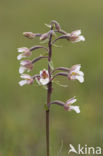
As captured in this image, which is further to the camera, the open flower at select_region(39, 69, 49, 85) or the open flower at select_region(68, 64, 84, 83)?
the open flower at select_region(68, 64, 84, 83)

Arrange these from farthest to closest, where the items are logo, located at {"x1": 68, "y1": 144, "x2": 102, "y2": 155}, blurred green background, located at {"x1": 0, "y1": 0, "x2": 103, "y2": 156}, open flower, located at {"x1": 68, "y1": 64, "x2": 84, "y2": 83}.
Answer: blurred green background, located at {"x1": 0, "y1": 0, "x2": 103, "y2": 156} → logo, located at {"x1": 68, "y1": 144, "x2": 102, "y2": 155} → open flower, located at {"x1": 68, "y1": 64, "x2": 84, "y2": 83}

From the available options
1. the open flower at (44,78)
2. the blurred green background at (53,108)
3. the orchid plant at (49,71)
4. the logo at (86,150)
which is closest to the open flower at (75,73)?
the orchid plant at (49,71)

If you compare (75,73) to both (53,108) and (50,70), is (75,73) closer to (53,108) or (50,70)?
(50,70)

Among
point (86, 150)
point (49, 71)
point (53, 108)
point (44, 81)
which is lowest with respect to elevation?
point (86, 150)

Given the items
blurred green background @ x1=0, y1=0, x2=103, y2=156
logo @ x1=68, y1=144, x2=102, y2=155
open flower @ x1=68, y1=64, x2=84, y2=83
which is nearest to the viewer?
open flower @ x1=68, y1=64, x2=84, y2=83

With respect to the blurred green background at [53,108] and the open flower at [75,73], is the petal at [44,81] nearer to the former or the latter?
the open flower at [75,73]

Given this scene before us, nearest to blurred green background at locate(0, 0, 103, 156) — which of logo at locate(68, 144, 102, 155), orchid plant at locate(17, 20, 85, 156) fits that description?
logo at locate(68, 144, 102, 155)

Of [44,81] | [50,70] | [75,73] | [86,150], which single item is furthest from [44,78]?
[86,150]

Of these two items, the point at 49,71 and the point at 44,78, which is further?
the point at 49,71

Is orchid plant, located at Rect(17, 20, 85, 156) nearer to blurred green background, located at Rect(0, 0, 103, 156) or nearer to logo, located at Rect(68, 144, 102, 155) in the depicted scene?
blurred green background, located at Rect(0, 0, 103, 156)

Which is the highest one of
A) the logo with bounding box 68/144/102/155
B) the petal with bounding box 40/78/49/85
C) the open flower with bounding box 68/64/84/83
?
the open flower with bounding box 68/64/84/83

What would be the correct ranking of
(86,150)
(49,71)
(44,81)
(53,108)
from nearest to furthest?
(44,81)
(49,71)
(86,150)
(53,108)
